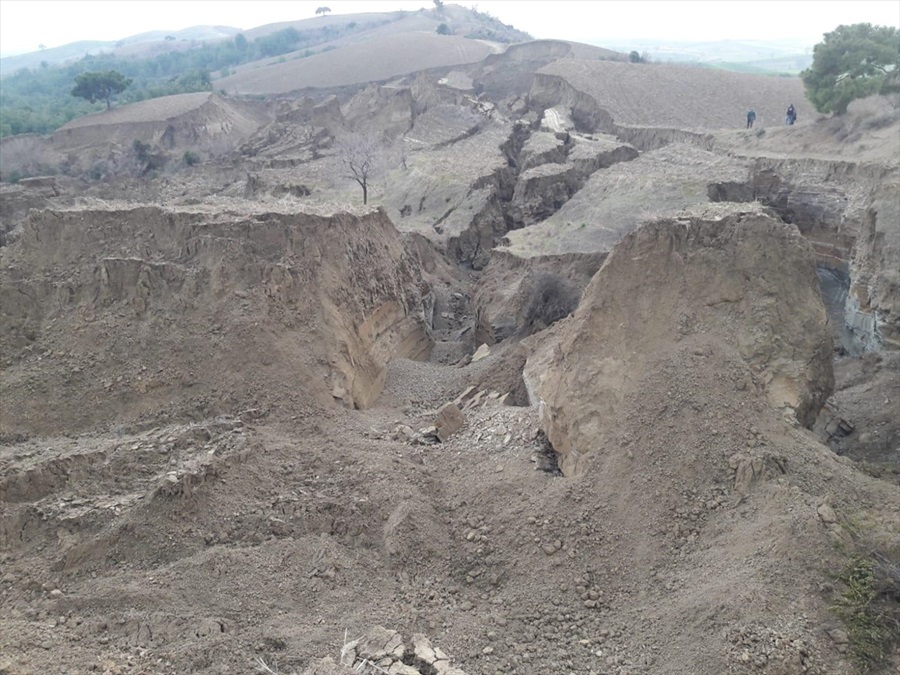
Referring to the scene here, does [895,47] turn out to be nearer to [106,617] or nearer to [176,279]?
[176,279]

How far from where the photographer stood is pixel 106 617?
23.0ft

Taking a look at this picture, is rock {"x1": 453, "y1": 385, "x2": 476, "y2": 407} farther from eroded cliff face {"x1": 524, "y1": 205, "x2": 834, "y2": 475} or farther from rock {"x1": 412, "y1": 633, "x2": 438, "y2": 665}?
rock {"x1": 412, "y1": 633, "x2": 438, "y2": 665}

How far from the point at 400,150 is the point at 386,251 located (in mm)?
21480

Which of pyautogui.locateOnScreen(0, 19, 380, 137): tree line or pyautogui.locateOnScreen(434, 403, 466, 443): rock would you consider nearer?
pyautogui.locateOnScreen(434, 403, 466, 443): rock

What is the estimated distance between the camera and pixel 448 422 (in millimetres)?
11227

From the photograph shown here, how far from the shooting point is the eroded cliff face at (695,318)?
9.62 metres

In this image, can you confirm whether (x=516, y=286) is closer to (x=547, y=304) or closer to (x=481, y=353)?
(x=547, y=304)

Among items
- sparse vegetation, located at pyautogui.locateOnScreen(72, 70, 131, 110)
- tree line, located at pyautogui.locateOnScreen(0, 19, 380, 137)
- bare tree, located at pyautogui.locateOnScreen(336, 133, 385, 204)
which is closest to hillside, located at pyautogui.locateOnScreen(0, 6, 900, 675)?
bare tree, located at pyautogui.locateOnScreen(336, 133, 385, 204)

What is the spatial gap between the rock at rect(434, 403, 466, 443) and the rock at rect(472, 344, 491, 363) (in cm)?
390

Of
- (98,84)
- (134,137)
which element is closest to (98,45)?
(98,84)

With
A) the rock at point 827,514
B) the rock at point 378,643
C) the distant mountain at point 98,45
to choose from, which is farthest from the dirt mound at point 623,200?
the distant mountain at point 98,45

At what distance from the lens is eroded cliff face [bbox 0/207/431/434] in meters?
11.1

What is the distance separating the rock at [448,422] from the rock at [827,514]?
5628 mm

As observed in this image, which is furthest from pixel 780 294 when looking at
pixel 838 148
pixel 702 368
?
pixel 838 148
